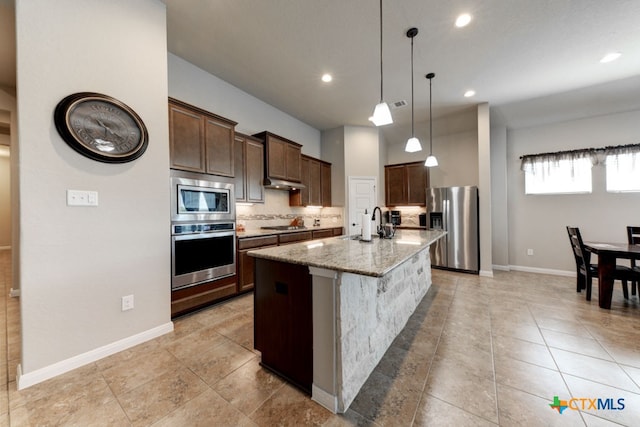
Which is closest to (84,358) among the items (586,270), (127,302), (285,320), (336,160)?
(127,302)

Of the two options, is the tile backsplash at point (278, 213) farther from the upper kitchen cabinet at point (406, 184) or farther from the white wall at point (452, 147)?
the white wall at point (452, 147)

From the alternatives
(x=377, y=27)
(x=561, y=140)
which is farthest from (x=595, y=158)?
(x=377, y=27)

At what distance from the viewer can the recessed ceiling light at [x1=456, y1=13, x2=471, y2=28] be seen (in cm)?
223

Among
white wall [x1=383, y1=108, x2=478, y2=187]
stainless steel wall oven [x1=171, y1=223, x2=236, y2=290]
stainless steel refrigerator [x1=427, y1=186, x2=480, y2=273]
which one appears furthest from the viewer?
white wall [x1=383, y1=108, x2=478, y2=187]

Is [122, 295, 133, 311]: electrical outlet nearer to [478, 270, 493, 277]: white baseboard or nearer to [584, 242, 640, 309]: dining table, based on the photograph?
[584, 242, 640, 309]: dining table

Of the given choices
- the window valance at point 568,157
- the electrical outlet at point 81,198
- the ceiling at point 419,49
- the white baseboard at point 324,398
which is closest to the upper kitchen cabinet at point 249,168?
the ceiling at point 419,49

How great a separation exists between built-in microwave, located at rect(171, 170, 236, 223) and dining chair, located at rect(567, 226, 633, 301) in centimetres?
454

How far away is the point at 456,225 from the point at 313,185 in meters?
2.91

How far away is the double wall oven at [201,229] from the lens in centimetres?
242

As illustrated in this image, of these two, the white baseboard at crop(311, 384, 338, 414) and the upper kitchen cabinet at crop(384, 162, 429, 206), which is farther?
the upper kitchen cabinet at crop(384, 162, 429, 206)

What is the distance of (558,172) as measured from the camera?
4.17 m

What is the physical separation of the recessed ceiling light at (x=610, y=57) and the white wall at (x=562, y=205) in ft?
5.22

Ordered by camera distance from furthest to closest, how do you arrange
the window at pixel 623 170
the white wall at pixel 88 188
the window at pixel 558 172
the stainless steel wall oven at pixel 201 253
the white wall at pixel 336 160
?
1. the white wall at pixel 336 160
2. the window at pixel 558 172
3. the window at pixel 623 170
4. the stainless steel wall oven at pixel 201 253
5. the white wall at pixel 88 188

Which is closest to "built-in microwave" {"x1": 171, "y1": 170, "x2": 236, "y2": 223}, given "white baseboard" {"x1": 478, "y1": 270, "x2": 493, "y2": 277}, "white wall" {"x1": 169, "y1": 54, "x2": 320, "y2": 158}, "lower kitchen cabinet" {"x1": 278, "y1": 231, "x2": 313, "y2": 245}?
"lower kitchen cabinet" {"x1": 278, "y1": 231, "x2": 313, "y2": 245}
